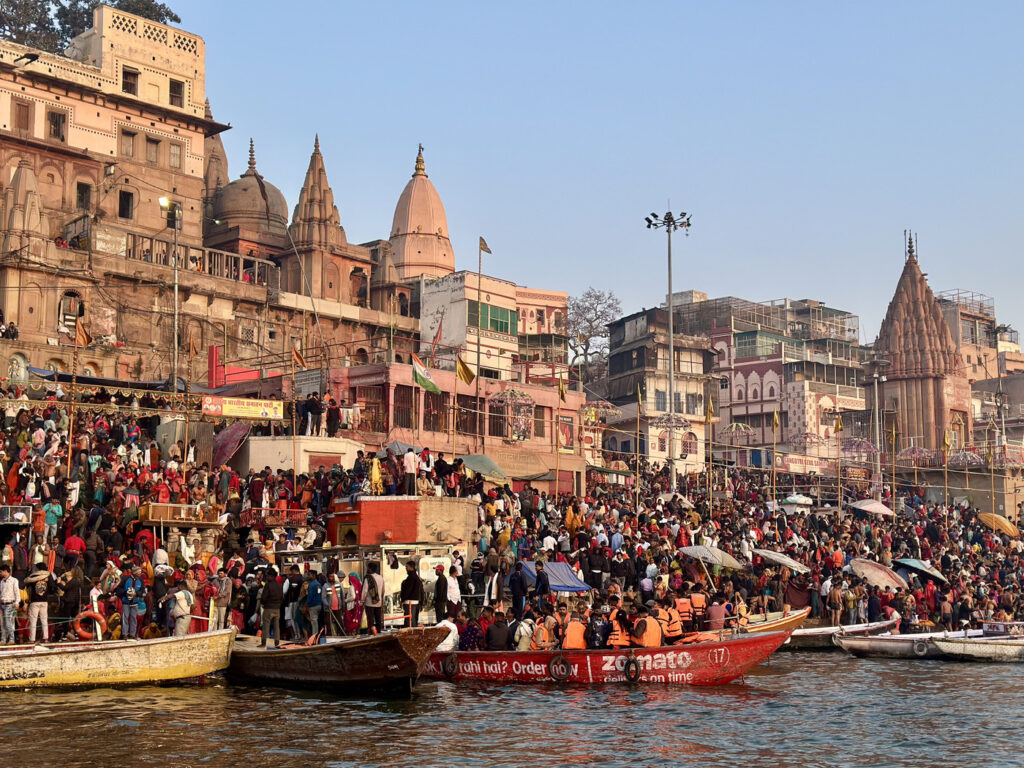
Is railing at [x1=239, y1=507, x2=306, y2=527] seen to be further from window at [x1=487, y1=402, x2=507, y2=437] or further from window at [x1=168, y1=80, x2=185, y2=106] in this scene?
window at [x1=168, y1=80, x2=185, y2=106]

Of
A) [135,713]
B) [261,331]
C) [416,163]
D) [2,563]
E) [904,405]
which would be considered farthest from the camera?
[904,405]

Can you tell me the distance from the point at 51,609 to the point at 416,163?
161 feet

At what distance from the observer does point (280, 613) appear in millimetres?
22531

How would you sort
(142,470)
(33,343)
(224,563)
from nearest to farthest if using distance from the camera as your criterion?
(224,563) → (142,470) → (33,343)

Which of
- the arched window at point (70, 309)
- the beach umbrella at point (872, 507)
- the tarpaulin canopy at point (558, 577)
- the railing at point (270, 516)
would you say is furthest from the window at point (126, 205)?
the tarpaulin canopy at point (558, 577)

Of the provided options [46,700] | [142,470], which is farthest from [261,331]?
[46,700]

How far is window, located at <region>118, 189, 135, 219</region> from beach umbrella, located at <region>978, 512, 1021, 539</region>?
36386 millimetres

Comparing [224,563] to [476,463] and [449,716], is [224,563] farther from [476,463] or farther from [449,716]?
[476,463]

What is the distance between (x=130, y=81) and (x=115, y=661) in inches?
1545

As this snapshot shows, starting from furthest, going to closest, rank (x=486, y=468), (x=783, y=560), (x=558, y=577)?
1. (x=486, y=468)
2. (x=783, y=560)
3. (x=558, y=577)

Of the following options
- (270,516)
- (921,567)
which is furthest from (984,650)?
(270,516)

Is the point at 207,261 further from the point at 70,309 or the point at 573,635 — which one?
the point at 573,635

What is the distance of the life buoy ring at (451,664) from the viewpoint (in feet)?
69.6

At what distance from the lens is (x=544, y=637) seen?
21641 mm
